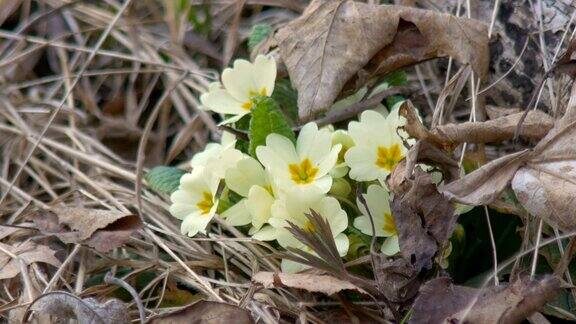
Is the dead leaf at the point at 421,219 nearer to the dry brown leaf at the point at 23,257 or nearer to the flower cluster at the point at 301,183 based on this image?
the flower cluster at the point at 301,183

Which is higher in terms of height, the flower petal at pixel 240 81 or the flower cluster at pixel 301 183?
the flower petal at pixel 240 81

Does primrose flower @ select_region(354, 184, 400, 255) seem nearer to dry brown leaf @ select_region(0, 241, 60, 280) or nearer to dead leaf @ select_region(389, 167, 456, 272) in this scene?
dead leaf @ select_region(389, 167, 456, 272)

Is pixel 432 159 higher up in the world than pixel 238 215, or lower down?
higher up

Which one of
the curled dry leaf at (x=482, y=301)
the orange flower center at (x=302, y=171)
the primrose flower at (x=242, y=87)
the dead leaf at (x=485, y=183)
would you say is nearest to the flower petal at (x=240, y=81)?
the primrose flower at (x=242, y=87)

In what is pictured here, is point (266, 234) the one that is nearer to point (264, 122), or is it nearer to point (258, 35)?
point (264, 122)

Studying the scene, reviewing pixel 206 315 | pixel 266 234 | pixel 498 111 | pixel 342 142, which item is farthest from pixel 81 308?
pixel 498 111

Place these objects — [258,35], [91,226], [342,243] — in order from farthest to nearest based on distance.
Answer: [258,35] → [91,226] → [342,243]

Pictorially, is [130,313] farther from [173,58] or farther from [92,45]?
[92,45]

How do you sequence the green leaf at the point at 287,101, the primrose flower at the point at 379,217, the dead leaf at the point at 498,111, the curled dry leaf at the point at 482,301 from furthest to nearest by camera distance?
the green leaf at the point at 287,101 → the dead leaf at the point at 498,111 → the primrose flower at the point at 379,217 → the curled dry leaf at the point at 482,301

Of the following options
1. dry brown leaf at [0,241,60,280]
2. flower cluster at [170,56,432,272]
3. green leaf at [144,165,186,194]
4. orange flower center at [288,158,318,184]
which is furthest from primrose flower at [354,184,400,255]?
dry brown leaf at [0,241,60,280]
